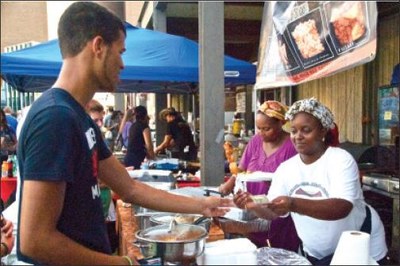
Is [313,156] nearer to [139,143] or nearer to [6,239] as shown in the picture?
[6,239]

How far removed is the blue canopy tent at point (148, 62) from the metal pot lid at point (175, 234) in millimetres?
3367

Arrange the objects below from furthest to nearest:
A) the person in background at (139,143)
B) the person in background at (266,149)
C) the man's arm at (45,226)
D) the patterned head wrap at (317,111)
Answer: the person in background at (139,143) → the person in background at (266,149) → the patterned head wrap at (317,111) → the man's arm at (45,226)

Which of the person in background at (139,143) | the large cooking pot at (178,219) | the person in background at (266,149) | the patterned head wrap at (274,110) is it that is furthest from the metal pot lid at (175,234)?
the person in background at (139,143)

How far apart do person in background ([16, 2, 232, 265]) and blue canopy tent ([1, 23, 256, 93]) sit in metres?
3.45

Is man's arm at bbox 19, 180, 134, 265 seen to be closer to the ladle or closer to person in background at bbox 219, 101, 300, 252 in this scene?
the ladle

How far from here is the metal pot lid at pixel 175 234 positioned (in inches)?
60.7

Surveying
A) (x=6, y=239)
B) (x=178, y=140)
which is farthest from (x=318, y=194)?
(x=178, y=140)

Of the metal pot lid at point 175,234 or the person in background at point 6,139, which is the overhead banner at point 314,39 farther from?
the person in background at point 6,139

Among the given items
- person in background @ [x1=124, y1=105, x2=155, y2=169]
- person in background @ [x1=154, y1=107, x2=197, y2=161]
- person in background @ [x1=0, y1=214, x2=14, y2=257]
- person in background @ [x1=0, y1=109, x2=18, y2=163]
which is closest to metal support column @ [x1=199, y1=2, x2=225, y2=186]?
person in background @ [x1=0, y1=214, x2=14, y2=257]

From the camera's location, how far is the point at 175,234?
64.2 inches

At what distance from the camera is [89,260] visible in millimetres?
1243

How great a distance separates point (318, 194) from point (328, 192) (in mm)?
57

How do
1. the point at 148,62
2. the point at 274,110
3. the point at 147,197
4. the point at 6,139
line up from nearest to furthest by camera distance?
the point at 147,197 < the point at 274,110 < the point at 148,62 < the point at 6,139

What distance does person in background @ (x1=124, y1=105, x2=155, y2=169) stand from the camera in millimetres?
6262
